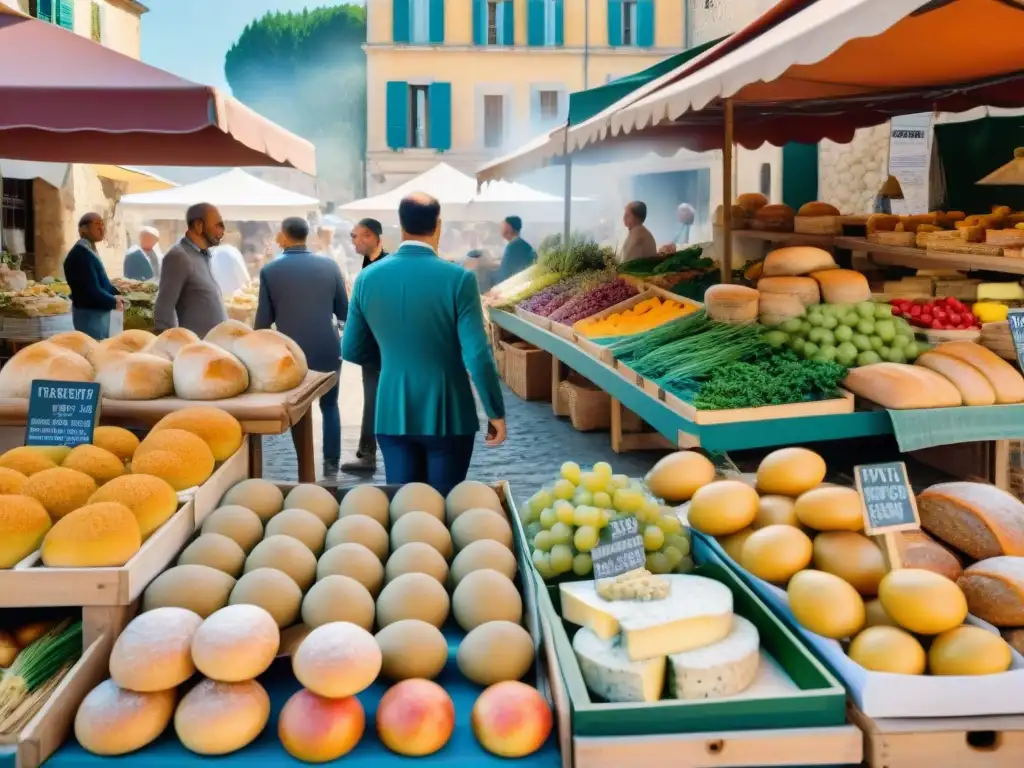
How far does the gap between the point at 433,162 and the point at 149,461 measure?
2692 cm

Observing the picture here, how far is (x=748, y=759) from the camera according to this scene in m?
1.82

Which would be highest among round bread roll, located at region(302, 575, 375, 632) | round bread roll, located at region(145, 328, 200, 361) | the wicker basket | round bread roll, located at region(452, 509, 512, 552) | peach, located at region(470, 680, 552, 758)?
round bread roll, located at region(145, 328, 200, 361)

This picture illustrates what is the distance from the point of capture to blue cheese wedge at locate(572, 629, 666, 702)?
190 centimetres

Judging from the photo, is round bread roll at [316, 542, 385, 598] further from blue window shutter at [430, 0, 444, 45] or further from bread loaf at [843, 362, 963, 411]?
blue window shutter at [430, 0, 444, 45]

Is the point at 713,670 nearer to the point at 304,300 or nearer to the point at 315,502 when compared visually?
the point at 315,502

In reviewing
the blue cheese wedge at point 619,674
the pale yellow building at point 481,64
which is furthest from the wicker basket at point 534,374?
the pale yellow building at point 481,64

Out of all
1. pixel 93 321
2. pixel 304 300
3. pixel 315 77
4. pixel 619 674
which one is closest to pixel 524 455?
pixel 304 300

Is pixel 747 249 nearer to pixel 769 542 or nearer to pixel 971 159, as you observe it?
pixel 971 159

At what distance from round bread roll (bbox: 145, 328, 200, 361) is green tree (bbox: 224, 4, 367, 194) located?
43.6 metres

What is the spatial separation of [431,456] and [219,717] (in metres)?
2.26

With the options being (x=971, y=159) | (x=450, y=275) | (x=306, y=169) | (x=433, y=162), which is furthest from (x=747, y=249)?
(x=433, y=162)

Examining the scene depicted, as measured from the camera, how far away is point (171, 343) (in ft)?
12.9

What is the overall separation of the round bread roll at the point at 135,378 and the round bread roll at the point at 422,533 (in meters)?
1.37

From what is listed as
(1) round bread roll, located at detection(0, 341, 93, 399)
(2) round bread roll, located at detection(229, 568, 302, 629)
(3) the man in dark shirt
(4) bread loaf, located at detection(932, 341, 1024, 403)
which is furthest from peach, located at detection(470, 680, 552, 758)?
(3) the man in dark shirt
